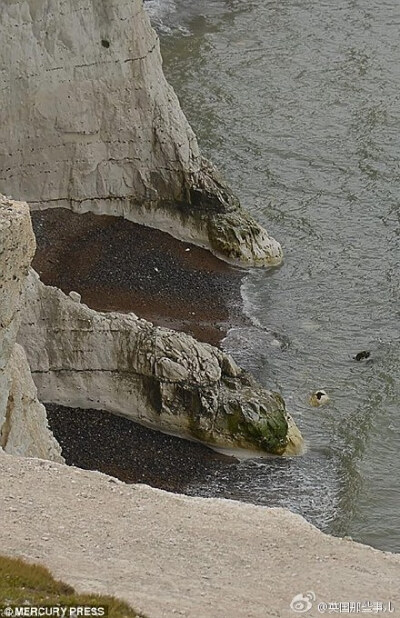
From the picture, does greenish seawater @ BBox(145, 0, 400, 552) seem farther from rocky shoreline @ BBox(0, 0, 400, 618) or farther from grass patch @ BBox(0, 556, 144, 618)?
grass patch @ BBox(0, 556, 144, 618)

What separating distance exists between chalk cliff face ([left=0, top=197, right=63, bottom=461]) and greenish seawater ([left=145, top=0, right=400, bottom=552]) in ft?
19.9

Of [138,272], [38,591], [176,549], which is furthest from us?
[138,272]

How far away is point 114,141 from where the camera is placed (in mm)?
39250

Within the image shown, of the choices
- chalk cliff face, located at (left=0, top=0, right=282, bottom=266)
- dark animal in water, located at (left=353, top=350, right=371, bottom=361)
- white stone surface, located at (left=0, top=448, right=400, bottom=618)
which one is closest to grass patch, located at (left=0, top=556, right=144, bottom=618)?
white stone surface, located at (left=0, top=448, right=400, bottom=618)

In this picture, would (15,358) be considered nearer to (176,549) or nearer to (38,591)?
(176,549)

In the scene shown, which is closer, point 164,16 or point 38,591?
point 38,591

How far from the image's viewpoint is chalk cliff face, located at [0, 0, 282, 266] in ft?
121

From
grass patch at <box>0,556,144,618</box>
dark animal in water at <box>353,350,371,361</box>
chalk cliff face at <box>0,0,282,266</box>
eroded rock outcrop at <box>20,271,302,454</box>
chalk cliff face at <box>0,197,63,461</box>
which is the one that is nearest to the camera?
grass patch at <box>0,556,144,618</box>

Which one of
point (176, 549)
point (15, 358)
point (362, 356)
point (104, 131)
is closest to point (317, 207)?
point (104, 131)

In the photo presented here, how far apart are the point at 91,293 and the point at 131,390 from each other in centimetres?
618

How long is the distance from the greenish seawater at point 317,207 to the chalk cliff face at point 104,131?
258 centimetres

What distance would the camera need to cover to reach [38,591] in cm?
1558

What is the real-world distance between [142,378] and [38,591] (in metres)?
14.6

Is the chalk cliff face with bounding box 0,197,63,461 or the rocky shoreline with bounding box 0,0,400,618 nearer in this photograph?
the rocky shoreline with bounding box 0,0,400,618
